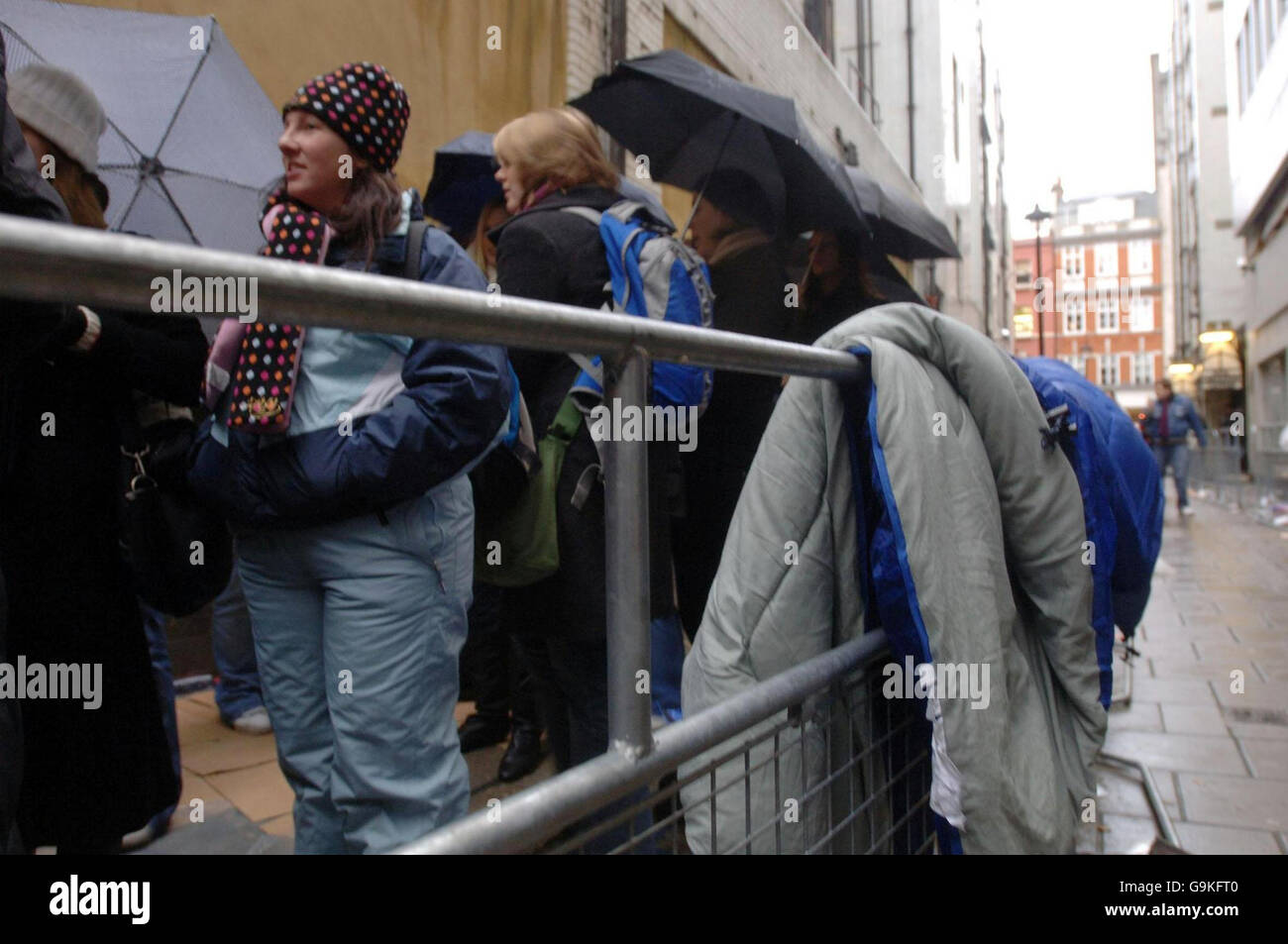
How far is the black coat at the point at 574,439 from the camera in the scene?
2.37 meters

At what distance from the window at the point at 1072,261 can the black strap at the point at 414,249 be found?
78029 millimetres

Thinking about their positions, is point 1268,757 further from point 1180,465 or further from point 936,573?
point 1180,465

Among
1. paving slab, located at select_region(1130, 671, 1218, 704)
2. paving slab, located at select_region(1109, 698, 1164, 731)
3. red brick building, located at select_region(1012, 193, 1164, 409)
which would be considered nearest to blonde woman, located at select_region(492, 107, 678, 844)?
paving slab, located at select_region(1109, 698, 1164, 731)

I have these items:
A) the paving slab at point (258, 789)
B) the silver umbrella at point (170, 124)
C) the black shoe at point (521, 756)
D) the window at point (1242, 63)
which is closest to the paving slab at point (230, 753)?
the paving slab at point (258, 789)

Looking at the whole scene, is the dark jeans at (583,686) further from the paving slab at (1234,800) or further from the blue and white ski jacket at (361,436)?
the paving slab at (1234,800)

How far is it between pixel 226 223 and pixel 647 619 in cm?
302

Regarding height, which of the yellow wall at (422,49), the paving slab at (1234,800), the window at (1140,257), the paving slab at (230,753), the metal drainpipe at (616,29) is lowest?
the paving slab at (1234,800)

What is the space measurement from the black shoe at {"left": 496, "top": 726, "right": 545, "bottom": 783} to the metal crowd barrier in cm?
178

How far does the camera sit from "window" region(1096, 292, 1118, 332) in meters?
68.6

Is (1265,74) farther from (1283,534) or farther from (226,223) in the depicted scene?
(226,223)

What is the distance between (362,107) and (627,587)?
1.47 metres

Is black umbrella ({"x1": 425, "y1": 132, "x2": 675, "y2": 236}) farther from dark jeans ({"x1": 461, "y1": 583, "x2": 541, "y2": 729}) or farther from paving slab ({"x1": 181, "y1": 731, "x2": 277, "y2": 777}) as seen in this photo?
paving slab ({"x1": 181, "y1": 731, "x2": 277, "y2": 777})

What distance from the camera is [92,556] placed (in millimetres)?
2246

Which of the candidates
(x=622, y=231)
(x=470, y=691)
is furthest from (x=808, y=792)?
(x=470, y=691)
